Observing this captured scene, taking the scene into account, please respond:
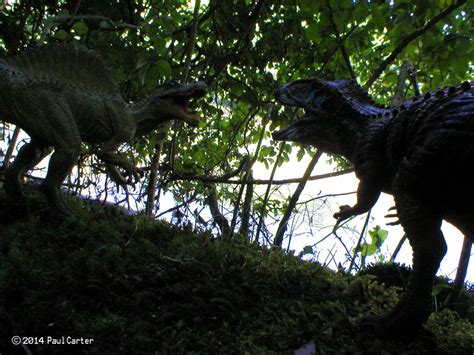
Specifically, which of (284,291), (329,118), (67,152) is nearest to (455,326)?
(284,291)

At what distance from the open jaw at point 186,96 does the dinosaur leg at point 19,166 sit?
2.53 ft

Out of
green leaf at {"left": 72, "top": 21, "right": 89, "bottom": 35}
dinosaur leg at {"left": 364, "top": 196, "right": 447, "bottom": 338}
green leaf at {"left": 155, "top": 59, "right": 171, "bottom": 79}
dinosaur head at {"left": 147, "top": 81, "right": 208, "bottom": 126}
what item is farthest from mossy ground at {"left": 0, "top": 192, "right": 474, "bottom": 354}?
green leaf at {"left": 72, "top": 21, "right": 89, "bottom": 35}

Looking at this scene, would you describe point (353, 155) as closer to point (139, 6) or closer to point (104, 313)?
point (104, 313)

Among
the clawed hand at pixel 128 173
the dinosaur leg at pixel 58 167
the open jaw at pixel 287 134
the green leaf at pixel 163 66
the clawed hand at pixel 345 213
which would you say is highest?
the green leaf at pixel 163 66

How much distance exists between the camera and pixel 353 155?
5.17 ft

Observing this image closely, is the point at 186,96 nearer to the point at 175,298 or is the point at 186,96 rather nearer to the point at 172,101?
the point at 172,101

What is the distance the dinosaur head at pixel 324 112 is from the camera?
158cm

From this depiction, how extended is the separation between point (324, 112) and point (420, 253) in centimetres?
68

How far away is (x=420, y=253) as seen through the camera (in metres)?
1.21

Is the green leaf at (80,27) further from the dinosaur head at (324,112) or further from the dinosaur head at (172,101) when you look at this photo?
the dinosaur head at (324,112)

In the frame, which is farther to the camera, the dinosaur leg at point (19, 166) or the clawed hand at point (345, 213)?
the dinosaur leg at point (19, 166)

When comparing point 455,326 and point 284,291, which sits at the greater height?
point 284,291

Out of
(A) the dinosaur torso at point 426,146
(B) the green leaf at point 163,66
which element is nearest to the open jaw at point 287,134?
(A) the dinosaur torso at point 426,146

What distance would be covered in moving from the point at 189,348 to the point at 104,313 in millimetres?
338
